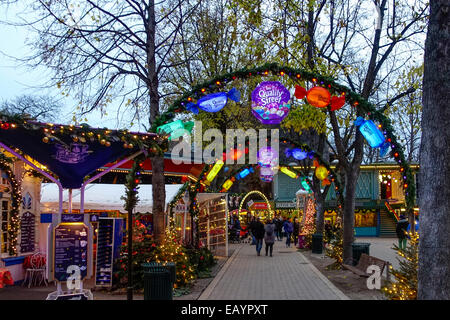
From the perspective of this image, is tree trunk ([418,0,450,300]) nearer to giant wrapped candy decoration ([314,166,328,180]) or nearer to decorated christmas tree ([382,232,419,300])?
decorated christmas tree ([382,232,419,300])

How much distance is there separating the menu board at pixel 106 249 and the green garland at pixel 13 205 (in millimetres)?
2938

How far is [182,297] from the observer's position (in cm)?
1101

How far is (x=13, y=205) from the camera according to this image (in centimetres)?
1345

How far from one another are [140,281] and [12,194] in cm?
495

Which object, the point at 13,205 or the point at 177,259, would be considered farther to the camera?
the point at 13,205

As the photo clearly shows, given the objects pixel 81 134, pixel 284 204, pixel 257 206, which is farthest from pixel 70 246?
pixel 284 204

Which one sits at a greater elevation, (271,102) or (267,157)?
(271,102)

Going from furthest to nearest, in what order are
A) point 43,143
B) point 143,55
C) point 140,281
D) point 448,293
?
point 143,55
point 140,281
point 43,143
point 448,293

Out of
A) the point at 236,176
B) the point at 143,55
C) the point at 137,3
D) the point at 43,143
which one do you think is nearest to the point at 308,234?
the point at 236,176

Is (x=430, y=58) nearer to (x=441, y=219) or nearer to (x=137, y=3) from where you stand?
(x=441, y=219)

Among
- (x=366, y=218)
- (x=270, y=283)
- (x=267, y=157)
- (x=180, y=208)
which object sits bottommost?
(x=270, y=283)

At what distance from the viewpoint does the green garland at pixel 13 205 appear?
13.0 m

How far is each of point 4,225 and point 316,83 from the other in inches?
386

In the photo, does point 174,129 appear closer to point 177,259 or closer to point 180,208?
point 177,259
